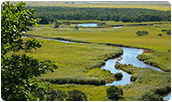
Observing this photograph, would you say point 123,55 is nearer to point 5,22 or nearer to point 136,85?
point 136,85

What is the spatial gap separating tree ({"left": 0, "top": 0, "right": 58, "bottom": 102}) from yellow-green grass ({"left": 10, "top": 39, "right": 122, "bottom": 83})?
1181 inches

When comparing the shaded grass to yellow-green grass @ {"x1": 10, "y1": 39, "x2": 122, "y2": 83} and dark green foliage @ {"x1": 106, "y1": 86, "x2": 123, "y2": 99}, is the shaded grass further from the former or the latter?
dark green foliage @ {"x1": 106, "y1": 86, "x2": 123, "y2": 99}

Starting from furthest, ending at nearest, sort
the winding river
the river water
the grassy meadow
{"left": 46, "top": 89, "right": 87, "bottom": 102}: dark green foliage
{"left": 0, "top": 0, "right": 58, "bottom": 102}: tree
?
the river water
the winding river
the grassy meadow
{"left": 46, "top": 89, "right": 87, "bottom": 102}: dark green foliage
{"left": 0, "top": 0, "right": 58, "bottom": 102}: tree

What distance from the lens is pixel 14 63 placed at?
11500 mm

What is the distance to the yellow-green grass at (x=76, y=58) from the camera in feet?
145

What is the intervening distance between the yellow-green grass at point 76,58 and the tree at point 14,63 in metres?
30.0

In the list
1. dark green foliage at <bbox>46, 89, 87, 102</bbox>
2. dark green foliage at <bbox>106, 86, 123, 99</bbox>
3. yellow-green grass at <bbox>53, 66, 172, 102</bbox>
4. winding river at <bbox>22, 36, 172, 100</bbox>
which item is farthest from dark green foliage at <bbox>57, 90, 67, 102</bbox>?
winding river at <bbox>22, 36, 172, 100</bbox>

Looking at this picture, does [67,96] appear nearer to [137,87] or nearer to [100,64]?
[137,87]

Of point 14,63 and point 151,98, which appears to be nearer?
point 14,63

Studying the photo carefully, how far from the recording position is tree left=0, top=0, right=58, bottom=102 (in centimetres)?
1114

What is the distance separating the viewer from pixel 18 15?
38.7 ft

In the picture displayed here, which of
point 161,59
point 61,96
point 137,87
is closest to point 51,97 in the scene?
point 61,96

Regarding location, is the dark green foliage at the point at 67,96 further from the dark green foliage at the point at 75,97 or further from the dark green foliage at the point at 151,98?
the dark green foliage at the point at 151,98

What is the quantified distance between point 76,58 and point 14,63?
44.9 m
